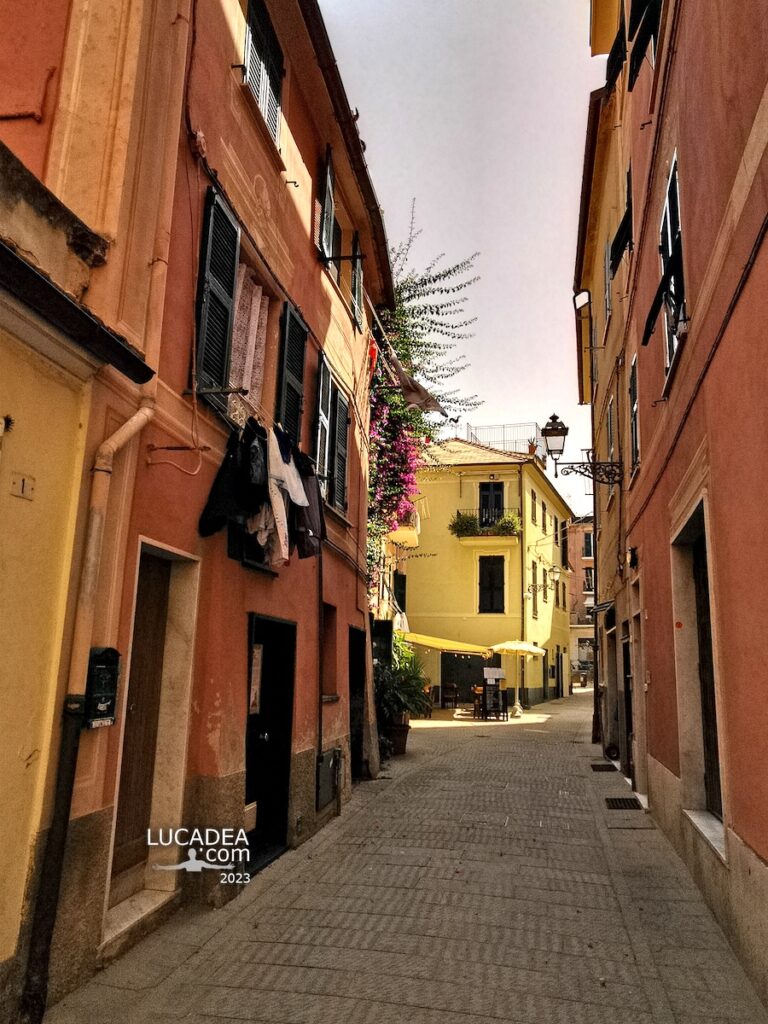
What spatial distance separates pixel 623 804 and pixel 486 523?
71.2 feet

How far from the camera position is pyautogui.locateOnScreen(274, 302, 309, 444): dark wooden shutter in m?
7.86

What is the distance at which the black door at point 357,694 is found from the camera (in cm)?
1166

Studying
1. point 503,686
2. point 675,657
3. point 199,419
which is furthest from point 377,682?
point 503,686

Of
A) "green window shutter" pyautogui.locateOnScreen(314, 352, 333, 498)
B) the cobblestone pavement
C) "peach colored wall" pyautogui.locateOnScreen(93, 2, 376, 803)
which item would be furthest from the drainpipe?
"green window shutter" pyautogui.locateOnScreen(314, 352, 333, 498)

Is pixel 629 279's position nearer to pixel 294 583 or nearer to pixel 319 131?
pixel 319 131

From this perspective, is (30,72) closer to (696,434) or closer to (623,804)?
(696,434)

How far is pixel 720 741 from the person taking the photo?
5316mm

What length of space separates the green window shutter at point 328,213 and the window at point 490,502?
22.1 meters

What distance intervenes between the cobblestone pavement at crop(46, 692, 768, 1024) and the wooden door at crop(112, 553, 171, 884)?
0.63 m

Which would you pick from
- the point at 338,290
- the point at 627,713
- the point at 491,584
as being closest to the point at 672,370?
the point at 338,290

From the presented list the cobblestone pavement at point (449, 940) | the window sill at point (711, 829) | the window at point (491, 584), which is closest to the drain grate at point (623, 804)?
the cobblestone pavement at point (449, 940)

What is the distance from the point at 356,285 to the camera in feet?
38.2

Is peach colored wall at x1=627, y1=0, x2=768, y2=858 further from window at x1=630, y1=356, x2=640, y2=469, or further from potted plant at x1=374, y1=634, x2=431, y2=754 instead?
potted plant at x1=374, y1=634, x2=431, y2=754

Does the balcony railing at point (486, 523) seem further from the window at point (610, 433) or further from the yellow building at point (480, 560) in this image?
the window at point (610, 433)
